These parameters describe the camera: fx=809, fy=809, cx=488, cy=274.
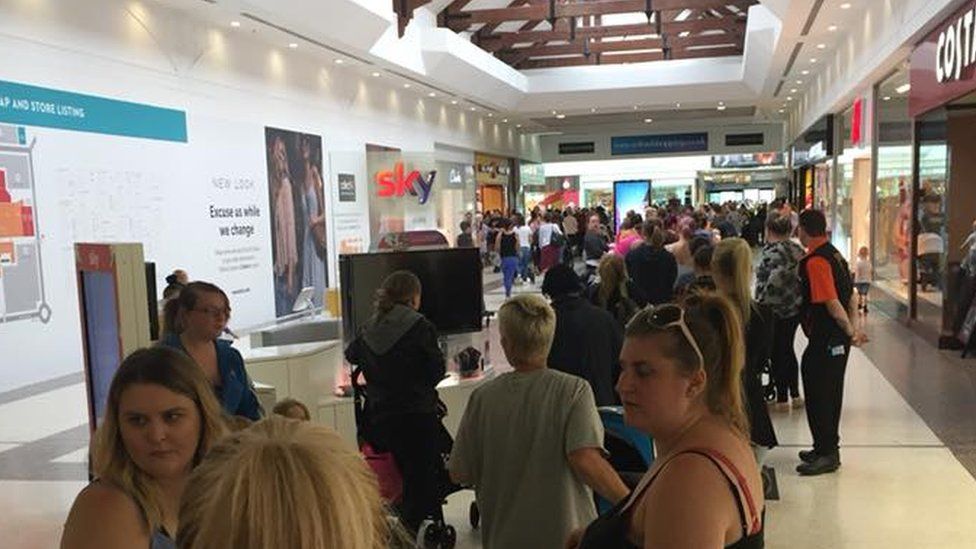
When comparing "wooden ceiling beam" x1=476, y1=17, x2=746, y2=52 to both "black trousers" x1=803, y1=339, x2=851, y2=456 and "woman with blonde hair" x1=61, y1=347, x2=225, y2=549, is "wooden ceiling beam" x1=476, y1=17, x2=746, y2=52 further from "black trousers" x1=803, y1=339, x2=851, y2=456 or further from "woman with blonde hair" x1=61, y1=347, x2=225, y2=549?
"woman with blonde hair" x1=61, y1=347, x2=225, y2=549

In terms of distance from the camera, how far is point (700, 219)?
1110 centimetres

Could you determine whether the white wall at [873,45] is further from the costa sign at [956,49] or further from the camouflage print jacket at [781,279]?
the camouflage print jacket at [781,279]

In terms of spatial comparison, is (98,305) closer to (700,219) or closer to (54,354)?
(54,354)

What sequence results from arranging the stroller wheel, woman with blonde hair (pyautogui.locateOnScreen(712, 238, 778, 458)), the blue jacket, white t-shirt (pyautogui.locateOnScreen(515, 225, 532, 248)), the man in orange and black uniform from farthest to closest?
white t-shirt (pyautogui.locateOnScreen(515, 225, 532, 248)) < the man in orange and black uniform < the stroller wheel < woman with blonde hair (pyautogui.locateOnScreen(712, 238, 778, 458)) < the blue jacket

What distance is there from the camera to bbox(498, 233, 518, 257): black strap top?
15.2 m

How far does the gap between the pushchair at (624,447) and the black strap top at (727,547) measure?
1.41m

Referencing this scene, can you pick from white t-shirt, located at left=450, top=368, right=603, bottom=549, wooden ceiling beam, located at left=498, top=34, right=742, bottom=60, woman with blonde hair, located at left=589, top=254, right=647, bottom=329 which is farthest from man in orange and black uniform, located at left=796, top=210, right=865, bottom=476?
wooden ceiling beam, located at left=498, top=34, right=742, bottom=60

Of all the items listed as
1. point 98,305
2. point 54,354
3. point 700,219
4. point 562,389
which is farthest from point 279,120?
point 562,389

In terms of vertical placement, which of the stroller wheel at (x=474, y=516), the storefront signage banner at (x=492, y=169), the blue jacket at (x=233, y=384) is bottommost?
the stroller wheel at (x=474, y=516)

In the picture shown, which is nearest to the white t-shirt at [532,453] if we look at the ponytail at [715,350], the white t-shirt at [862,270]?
the ponytail at [715,350]

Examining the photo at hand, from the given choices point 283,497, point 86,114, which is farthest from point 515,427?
point 86,114

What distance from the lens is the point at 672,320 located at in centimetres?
169

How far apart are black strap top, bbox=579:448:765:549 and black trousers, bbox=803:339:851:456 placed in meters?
3.70

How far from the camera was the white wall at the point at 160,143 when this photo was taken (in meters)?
8.23
